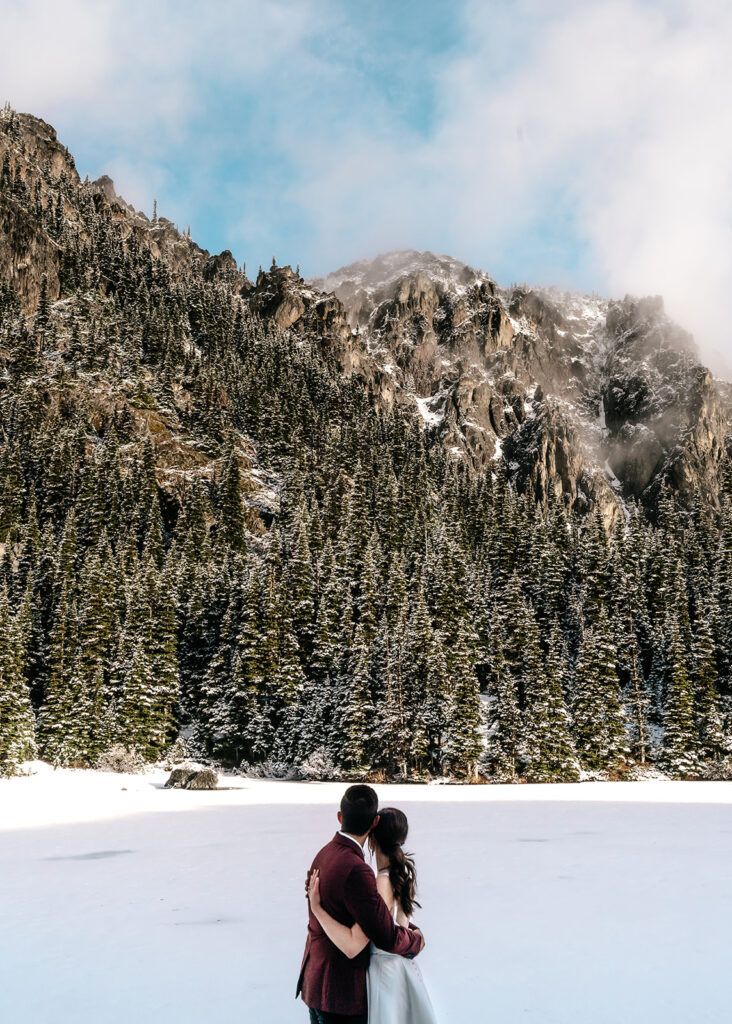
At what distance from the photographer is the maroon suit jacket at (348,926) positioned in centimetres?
443

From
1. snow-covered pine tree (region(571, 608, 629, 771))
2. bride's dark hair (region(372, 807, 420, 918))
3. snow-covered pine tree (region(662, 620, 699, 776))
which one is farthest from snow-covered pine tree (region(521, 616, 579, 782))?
bride's dark hair (region(372, 807, 420, 918))

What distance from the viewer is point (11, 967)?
920 cm

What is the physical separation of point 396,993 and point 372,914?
52 cm

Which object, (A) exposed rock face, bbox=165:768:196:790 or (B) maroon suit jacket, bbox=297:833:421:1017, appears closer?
(B) maroon suit jacket, bbox=297:833:421:1017

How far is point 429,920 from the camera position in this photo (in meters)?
11.1

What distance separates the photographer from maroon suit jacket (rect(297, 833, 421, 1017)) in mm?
4434

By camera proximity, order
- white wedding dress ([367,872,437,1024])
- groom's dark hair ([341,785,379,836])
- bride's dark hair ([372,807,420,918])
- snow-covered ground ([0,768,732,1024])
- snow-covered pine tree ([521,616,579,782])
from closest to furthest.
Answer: white wedding dress ([367,872,437,1024]) → groom's dark hair ([341,785,379,836]) → bride's dark hair ([372,807,420,918]) → snow-covered ground ([0,768,732,1024]) → snow-covered pine tree ([521,616,579,782])

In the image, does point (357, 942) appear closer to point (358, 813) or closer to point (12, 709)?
point (358, 813)

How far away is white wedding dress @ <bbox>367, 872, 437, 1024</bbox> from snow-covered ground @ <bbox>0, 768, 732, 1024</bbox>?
3350mm

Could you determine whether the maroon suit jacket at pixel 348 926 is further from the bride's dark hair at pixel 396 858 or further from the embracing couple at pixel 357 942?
the bride's dark hair at pixel 396 858

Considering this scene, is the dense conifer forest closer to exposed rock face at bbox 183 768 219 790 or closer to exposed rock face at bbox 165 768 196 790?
exposed rock face at bbox 183 768 219 790

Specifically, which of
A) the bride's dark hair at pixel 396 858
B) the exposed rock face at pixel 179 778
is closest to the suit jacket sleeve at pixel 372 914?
the bride's dark hair at pixel 396 858

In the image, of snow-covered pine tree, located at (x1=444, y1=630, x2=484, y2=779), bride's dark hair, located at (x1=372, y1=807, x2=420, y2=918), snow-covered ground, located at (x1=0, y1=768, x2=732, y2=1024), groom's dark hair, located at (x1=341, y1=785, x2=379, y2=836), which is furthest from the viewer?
snow-covered pine tree, located at (x1=444, y1=630, x2=484, y2=779)

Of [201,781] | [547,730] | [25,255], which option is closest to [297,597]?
[201,781]
